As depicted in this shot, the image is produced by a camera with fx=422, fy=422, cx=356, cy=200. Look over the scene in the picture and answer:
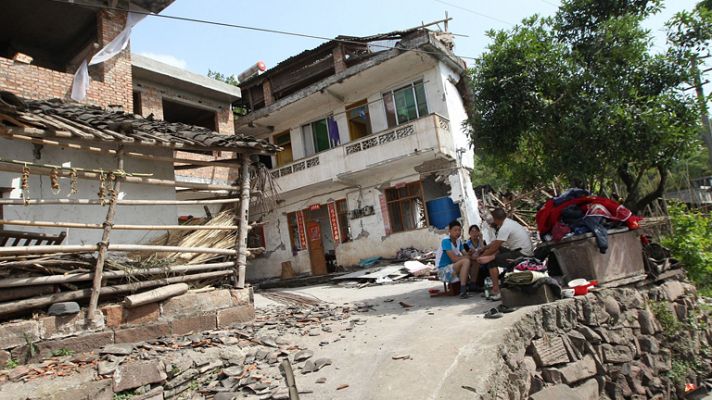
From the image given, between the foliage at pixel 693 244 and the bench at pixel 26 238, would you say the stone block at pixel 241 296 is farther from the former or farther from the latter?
the foliage at pixel 693 244

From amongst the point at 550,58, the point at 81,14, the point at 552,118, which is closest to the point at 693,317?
the point at 552,118

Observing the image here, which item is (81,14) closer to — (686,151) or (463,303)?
(463,303)

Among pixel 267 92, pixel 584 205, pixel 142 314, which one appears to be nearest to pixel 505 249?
pixel 584 205

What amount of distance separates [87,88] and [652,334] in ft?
41.6

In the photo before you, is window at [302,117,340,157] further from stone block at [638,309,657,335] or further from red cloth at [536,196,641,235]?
stone block at [638,309,657,335]

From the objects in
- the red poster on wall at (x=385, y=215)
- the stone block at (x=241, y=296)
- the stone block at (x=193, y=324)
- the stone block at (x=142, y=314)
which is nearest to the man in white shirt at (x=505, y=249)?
the stone block at (x=241, y=296)

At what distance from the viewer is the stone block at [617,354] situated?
18.9ft

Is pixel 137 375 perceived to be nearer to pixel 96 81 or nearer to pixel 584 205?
pixel 584 205

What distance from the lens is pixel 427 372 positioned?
3869mm

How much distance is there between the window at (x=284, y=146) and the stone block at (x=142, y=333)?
13500 mm

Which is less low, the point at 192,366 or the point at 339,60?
the point at 339,60

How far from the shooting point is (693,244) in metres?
8.55

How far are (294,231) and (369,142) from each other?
220 inches

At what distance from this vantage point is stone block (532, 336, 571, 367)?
15.8 ft
